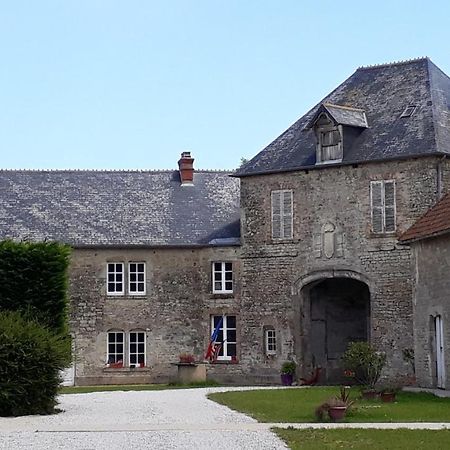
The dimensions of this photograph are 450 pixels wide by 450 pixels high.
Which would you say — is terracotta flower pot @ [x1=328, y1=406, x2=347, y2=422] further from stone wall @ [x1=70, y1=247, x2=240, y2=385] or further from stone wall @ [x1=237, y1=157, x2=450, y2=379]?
stone wall @ [x1=70, y1=247, x2=240, y2=385]

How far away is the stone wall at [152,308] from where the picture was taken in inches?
1694

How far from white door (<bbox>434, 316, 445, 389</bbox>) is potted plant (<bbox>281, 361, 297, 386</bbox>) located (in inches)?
363

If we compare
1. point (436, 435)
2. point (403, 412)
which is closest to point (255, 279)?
point (403, 412)

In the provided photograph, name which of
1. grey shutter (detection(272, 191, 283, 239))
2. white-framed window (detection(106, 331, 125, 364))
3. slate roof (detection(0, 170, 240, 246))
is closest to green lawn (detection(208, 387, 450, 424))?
grey shutter (detection(272, 191, 283, 239))

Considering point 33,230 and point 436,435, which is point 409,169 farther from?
point 436,435

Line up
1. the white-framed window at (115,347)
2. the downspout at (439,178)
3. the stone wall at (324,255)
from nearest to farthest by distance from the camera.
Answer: the downspout at (439,178), the stone wall at (324,255), the white-framed window at (115,347)

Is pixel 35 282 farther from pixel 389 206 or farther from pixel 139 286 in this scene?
pixel 139 286

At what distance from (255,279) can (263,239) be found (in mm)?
1593

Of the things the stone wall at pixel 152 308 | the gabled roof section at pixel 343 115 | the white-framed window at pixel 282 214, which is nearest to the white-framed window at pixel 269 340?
the stone wall at pixel 152 308

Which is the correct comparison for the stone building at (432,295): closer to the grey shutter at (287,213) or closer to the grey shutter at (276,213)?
the grey shutter at (287,213)

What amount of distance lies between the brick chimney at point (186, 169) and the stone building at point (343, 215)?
4562 millimetres

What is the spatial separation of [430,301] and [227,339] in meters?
12.7

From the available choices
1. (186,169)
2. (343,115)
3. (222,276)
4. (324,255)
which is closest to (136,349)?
(222,276)

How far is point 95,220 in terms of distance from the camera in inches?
1743
